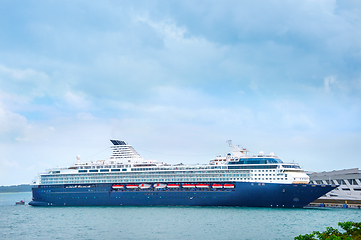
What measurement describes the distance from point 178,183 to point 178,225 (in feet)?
89.1

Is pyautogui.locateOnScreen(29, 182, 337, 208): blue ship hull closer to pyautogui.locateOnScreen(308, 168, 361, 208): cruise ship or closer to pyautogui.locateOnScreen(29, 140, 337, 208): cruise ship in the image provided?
pyautogui.locateOnScreen(29, 140, 337, 208): cruise ship

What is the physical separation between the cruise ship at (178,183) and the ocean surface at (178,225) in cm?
408

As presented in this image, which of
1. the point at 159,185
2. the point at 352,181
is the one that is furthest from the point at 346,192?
the point at 159,185

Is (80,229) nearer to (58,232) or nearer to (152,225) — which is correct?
(58,232)

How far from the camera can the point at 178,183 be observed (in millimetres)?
76000

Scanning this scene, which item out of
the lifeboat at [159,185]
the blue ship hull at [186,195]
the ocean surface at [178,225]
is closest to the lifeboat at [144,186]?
the blue ship hull at [186,195]

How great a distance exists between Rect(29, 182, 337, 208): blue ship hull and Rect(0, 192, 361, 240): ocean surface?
3181 millimetres

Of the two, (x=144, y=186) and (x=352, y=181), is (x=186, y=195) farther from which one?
(x=352, y=181)

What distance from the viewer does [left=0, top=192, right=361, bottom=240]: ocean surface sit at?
140 ft

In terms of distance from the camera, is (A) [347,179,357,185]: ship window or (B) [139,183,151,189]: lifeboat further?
(A) [347,179,357,185]: ship window

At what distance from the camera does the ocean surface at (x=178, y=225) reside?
140 feet

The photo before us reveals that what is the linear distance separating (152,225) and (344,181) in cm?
6311

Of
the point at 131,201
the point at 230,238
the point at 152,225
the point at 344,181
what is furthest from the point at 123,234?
the point at 344,181

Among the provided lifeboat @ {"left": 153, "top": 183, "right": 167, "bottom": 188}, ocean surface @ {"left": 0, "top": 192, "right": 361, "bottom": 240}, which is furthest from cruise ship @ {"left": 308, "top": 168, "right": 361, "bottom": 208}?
lifeboat @ {"left": 153, "top": 183, "right": 167, "bottom": 188}
